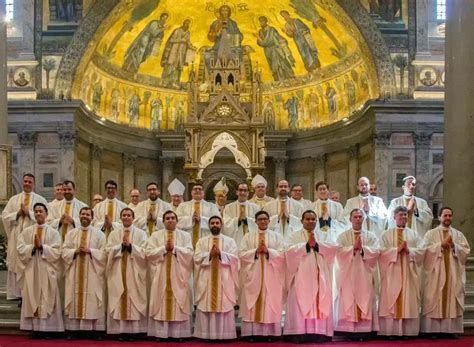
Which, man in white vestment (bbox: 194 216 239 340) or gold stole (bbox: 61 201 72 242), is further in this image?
gold stole (bbox: 61 201 72 242)

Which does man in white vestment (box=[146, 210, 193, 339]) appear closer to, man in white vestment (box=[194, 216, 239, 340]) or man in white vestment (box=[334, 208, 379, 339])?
man in white vestment (box=[194, 216, 239, 340])

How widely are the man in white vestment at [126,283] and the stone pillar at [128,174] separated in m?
17.4

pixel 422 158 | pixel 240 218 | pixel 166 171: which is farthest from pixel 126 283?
pixel 166 171

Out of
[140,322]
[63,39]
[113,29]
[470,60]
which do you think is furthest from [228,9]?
[140,322]

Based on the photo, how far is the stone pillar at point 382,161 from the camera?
26328 mm

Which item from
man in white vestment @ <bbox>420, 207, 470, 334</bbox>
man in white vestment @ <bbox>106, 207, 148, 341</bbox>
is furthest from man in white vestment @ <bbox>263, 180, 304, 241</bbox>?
man in white vestment @ <bbox>106, 207, 148, 341</bbox>

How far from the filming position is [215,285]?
11984mm

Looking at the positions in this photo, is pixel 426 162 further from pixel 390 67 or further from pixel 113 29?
pixel 113 29

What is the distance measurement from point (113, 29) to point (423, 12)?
32.3 feet

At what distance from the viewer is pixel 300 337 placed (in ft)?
38.9

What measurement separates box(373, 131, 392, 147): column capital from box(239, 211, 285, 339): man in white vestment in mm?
14795

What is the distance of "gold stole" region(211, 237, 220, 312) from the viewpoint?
11.9 m

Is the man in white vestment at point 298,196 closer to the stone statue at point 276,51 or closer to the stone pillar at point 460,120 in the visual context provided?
the stone pillar at point 460,120

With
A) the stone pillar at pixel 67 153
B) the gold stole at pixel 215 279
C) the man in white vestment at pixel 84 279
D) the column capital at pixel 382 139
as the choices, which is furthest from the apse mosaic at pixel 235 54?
the gold stole at pixel 215 279
